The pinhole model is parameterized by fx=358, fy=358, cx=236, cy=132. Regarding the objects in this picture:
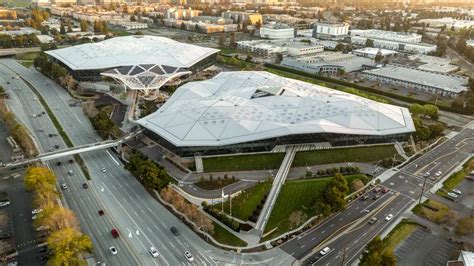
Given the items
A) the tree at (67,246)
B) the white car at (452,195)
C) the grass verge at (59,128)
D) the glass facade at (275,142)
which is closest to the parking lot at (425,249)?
the white car at (452,195)

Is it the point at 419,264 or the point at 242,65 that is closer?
the point at 419,264

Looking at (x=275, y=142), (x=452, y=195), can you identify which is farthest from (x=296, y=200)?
(x=452, y=195)

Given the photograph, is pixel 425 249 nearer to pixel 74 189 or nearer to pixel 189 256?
pixel 189 256

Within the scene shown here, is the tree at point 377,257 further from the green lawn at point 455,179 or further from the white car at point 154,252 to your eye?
the green lawn at point 455,179

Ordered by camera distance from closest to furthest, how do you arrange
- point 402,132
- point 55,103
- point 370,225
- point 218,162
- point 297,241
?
point 297,241 → point 370,225 → point 218,162 → point 402,132 → point 55,103

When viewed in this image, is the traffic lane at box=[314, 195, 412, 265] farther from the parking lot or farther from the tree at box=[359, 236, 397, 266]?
the parking lot

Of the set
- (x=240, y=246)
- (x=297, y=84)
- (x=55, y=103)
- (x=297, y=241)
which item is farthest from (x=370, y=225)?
(x=55, y=103)

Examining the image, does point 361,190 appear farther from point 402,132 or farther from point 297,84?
point 297,84

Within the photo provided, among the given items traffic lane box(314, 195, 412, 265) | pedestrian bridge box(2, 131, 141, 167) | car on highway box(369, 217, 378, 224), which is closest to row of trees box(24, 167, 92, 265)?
pedestrian bridge box(2, 131, 141, 167)
